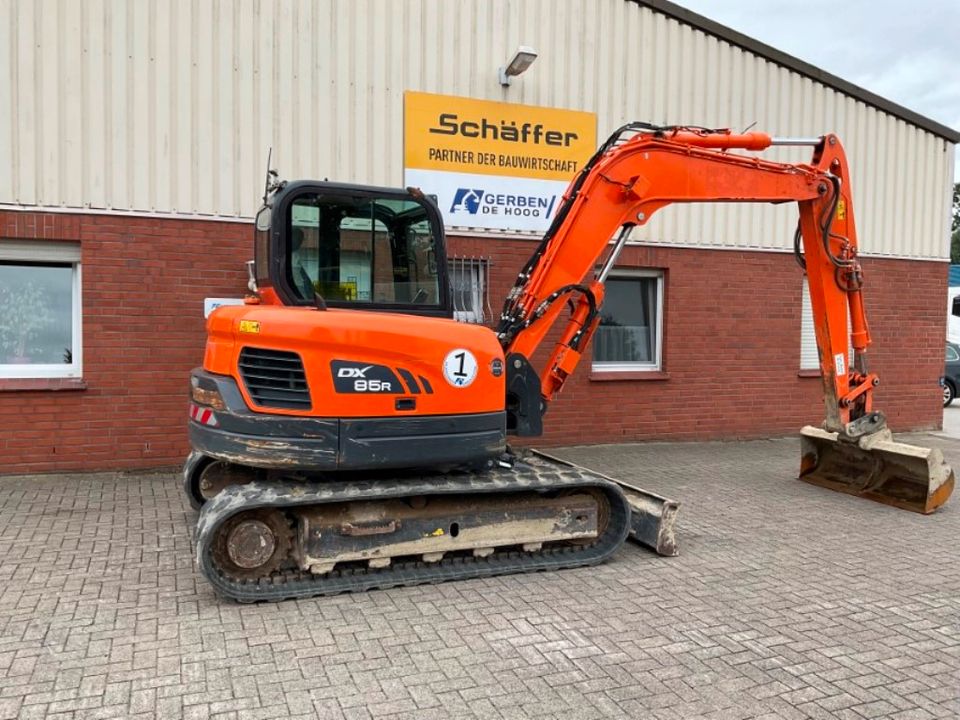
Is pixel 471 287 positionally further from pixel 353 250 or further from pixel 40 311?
pixel 40 311

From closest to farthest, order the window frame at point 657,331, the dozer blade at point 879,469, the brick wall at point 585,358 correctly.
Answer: the dozer blade at point 879,469, the brick wall at point 585,358, the window frame at point 657,331

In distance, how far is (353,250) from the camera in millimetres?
5090

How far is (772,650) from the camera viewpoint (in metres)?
3.88

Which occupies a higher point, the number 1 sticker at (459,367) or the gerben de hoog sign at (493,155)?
the gerben de hoog sign at (493,155)

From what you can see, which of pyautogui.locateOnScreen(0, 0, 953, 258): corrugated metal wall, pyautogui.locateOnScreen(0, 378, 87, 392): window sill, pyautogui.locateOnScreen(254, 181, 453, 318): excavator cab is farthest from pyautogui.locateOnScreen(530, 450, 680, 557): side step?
pyautogui.locateOnScreen(0, 378, 87, 392): window sill

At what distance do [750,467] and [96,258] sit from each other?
24.7 feet

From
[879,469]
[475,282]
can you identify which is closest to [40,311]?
[475,282]

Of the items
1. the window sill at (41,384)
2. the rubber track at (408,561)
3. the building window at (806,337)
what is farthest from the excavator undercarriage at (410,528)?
the building window at (806,337)

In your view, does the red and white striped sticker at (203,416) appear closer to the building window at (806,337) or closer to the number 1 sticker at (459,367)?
the number 1 sticker at (459,367)

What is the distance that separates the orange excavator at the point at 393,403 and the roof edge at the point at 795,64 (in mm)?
4426

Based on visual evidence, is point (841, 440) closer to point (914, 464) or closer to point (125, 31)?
point (914, 464)

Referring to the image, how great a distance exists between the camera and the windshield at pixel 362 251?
498cm

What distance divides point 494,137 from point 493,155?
21cm

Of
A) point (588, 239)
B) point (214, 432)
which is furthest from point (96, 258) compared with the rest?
point (588, 239)
